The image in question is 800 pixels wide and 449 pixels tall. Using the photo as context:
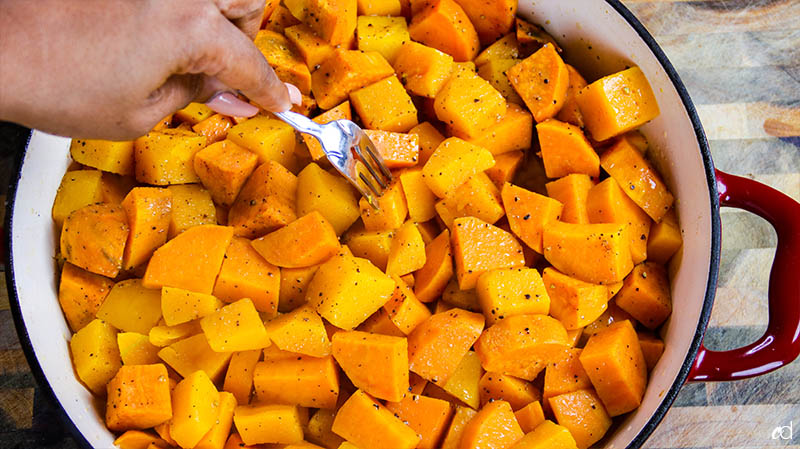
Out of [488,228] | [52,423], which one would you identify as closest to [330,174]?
[488,228]

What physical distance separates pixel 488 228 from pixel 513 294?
191 mm

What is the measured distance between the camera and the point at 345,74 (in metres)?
1.97

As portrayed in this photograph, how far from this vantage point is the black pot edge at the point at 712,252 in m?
1.55

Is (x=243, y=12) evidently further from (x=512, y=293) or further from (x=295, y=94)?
(x=512, y=293)

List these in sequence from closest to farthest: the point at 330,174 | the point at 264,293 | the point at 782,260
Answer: the point at 782,260 < the point at 264,293 < the point at 330,174

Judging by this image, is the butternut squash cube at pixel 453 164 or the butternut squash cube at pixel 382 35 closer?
the butternut squash cube at pixel 453 164

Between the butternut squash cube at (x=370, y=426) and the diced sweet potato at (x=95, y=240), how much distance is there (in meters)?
0.67

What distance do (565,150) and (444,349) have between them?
2.02ft

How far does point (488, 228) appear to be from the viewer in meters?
1.87

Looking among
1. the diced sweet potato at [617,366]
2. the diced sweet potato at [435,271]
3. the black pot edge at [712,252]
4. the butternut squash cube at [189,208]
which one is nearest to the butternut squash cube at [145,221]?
the butternut squash cube at [189,208]

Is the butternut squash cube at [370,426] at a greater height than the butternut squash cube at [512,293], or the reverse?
the butternut squash cube at [512,293]

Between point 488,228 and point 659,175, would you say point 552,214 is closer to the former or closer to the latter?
point 488,228

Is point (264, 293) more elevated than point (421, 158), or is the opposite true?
point (421, 158)

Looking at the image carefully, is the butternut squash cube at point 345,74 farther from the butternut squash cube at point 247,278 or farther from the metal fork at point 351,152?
the butternut squash cube at point 247,278
